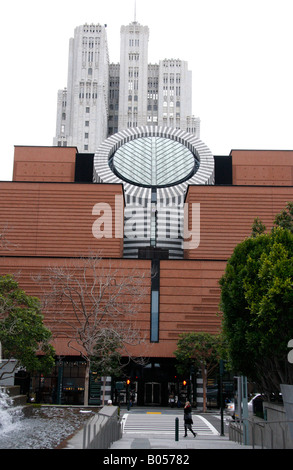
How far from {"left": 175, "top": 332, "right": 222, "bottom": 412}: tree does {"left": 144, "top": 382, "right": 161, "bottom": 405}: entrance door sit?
6485 mm

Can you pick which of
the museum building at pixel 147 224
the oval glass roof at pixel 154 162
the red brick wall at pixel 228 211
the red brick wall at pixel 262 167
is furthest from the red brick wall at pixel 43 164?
the red brick wall at pixel 262 167

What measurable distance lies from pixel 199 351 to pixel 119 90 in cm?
12115

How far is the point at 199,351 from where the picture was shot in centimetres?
4969

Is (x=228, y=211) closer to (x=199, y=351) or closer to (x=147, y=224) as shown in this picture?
(x=147, y=224)

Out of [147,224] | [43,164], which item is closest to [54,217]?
[147,224]

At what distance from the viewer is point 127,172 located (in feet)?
268

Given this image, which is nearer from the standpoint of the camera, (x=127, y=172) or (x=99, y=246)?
(x=99, y=246)

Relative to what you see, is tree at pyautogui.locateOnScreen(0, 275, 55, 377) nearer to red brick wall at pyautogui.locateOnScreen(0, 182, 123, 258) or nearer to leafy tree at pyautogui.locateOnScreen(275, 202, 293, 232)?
leafy tree at pyautogui.locateOnScreen(275, 202, 293, 232)

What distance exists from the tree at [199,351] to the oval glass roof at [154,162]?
3390 cm

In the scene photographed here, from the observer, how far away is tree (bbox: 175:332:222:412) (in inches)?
1934

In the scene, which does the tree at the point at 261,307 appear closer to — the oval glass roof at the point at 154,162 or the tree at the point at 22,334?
the tree at the point at 22,334
